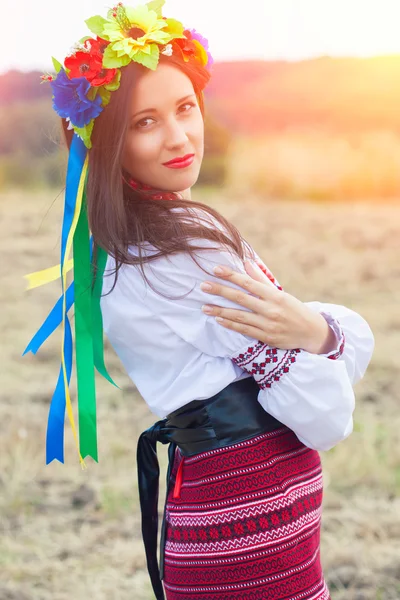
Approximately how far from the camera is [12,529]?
3145mm

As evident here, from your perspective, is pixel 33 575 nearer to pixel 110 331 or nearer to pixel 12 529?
pixel 12 529

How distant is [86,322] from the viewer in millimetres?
1586

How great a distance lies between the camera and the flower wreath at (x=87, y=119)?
143 cm

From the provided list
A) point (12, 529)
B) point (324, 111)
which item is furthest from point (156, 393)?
point (324, 111)

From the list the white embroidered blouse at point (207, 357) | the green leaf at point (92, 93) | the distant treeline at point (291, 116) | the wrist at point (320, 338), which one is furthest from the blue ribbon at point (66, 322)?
the distant treeline at point (291, 116)

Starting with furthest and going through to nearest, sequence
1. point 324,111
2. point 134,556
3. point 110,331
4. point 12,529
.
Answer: point 324,111 < point 12,529 < point 134,556 < point 110,331

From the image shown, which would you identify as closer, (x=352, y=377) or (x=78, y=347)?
(x=352, y=377)

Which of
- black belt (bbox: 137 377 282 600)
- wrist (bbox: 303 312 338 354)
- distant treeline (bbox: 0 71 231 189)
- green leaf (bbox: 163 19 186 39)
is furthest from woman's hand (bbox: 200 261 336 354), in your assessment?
distant treeline (bbox: 0 71 231 189)

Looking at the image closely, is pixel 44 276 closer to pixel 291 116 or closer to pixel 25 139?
pixel 25 139

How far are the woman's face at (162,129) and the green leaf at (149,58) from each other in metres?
0.02

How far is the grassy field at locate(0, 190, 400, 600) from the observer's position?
9.09ft

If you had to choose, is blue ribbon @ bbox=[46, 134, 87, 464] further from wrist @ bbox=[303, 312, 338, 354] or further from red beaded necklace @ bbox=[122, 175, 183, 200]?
wrist @ bbox=[303, 312, 338, 354]

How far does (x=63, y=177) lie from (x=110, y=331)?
416 mm

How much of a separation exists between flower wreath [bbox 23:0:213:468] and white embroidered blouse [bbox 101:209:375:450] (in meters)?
0.17
